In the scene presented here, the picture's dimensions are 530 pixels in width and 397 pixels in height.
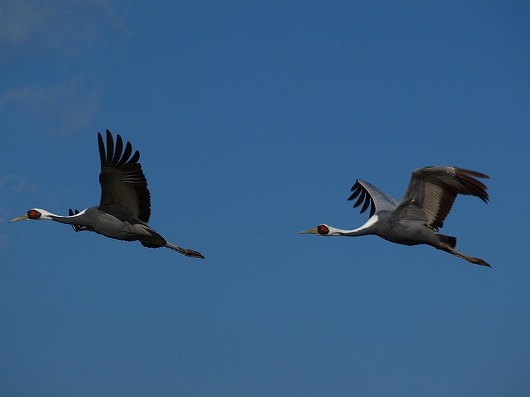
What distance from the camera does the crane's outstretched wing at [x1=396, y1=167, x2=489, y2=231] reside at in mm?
19438

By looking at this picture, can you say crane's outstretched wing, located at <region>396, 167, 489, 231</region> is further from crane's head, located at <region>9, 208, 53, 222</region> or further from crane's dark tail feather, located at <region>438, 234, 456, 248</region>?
crane's head, located at <region>9, 208, 53, 222</region>

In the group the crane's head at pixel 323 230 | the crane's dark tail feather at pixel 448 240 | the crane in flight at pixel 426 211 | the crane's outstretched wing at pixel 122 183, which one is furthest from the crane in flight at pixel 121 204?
the crane's dark tail feather at pixel 448 240

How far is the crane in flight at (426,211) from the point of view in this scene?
19625 mm

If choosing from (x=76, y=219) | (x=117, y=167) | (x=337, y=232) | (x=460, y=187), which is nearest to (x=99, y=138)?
(x=117, y=167)

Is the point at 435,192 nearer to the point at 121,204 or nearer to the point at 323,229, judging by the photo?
the point at 323,229

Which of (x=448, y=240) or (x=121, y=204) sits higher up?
(x=121, y=204)

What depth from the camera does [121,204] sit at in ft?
68.9

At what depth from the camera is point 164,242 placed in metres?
21.7

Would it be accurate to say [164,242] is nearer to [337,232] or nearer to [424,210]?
[337,232]

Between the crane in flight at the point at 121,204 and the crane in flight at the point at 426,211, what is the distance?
3.98 metres

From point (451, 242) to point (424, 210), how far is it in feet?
2.78

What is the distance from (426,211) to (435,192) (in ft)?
1.66

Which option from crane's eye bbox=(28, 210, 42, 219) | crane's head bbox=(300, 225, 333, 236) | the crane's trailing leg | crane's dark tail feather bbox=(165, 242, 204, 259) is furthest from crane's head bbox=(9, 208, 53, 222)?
the crane's trailing leg

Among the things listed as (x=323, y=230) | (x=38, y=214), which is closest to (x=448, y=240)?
(x=323, y=230)
